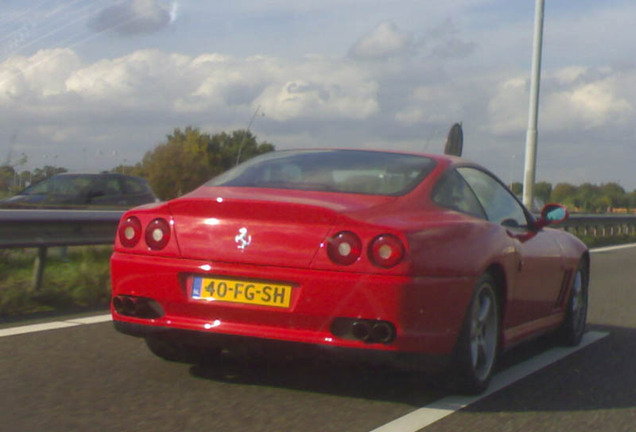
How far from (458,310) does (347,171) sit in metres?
1.07

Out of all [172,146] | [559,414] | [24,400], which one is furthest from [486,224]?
[172,146]

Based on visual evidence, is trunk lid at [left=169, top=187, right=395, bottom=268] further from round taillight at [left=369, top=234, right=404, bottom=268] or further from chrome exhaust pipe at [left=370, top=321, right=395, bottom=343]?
chrome exhaust pipe at [left=370, top=321, right=395, bottom=343]

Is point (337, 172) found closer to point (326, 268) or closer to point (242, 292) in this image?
point (326, 268)

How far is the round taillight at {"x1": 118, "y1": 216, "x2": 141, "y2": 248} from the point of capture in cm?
589

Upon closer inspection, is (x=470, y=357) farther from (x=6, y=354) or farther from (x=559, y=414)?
(x=6, y=354)

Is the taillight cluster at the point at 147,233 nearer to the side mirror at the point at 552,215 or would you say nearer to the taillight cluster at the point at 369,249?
the taillight cluster at the point at 369,249

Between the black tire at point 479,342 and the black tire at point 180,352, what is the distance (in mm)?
1449

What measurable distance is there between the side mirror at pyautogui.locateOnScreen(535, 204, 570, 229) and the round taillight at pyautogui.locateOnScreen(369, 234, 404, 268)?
7.60ft

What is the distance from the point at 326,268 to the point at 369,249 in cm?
23

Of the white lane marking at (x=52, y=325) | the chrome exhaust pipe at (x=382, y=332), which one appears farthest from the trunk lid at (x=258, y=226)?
the white lane marking at (x=52, y=325)

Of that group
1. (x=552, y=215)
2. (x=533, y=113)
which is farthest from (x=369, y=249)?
(x=533, y=113)

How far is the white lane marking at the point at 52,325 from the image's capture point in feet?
25.7

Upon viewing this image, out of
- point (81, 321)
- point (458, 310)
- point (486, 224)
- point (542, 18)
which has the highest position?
point (542, 18)

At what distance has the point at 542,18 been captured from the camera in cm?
2425
